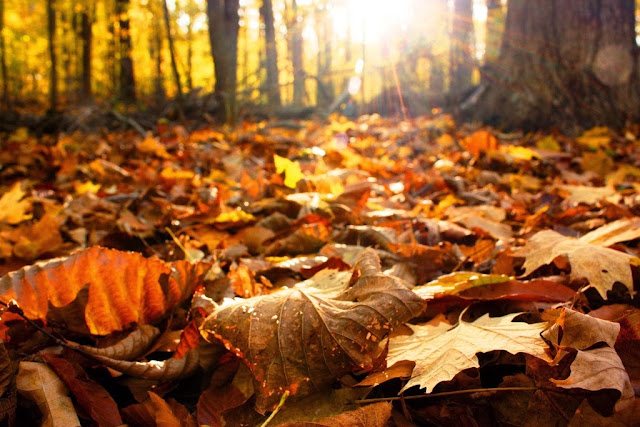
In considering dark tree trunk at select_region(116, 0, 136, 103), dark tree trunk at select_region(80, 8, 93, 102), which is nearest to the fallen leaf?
dark tree trunk at select_region(116, 0, 136, 103)

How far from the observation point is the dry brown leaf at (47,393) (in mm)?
713

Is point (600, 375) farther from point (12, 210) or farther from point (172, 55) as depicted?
point (172, 55)

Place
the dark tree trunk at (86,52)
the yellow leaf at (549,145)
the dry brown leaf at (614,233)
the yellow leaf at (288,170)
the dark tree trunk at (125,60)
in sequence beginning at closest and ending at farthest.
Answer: the dry brown leaf at (614,233) → the yellow leaf at (288,170) → the yellow leaf at (549,145) → the dark tree trunk at (125,60) → the dark tree trunk at (86,52)

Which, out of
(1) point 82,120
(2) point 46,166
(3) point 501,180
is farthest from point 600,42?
(1) point 82,120

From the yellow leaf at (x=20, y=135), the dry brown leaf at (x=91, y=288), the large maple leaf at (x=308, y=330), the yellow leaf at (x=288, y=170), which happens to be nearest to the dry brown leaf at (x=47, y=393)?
the dry brown leaf at (x=91, y=288)

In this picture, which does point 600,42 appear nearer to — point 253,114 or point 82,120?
point 253,114

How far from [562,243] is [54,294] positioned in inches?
45.0

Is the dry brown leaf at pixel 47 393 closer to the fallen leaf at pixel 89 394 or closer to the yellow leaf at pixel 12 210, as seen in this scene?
the fallen leaf at pixel 89 394

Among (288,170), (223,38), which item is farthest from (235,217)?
(223,38)

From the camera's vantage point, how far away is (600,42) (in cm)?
494

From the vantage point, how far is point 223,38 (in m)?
7.90

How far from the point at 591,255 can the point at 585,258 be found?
→ 2 cm

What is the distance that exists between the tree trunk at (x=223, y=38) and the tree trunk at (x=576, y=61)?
418 cm

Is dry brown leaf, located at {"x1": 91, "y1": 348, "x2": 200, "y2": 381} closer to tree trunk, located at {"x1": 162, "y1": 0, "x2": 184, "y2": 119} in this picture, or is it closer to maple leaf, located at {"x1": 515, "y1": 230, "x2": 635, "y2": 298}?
maple leaf, located at {"x1": 515, "y1": 230, "x2": 635, "y2": 298}
